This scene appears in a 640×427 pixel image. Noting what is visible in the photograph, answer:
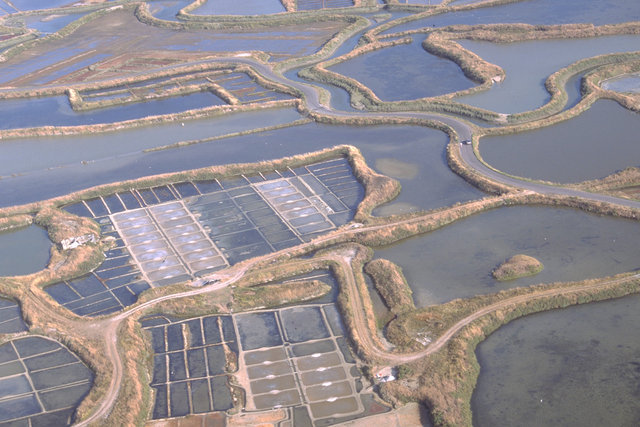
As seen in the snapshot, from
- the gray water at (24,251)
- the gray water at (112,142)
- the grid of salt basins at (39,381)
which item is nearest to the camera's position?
the grid of salt basins at (39,381)

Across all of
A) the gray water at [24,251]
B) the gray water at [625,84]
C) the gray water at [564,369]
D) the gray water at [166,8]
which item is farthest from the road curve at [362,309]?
the gray water at [166,8]

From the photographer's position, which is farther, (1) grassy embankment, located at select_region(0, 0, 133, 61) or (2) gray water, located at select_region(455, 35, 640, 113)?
(1) grassy embankment, located at select_region(0, 0, 133, 61)

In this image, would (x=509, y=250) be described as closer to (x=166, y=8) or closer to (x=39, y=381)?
(x=39, y=381)

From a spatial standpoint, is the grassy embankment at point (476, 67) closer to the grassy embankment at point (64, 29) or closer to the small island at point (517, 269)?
the small island at point (517, 269)

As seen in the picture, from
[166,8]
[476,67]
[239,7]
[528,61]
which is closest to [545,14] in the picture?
[528,61]

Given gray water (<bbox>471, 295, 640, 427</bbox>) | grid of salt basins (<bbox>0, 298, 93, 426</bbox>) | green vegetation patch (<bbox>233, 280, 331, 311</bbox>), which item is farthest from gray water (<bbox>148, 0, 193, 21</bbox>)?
gray water (<bbox>471, 295, 640, 427</bbox>)

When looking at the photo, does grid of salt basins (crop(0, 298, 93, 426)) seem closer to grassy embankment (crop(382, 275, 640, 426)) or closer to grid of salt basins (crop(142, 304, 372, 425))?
grid of salt basins (crop(142, 304, 372, 425))
